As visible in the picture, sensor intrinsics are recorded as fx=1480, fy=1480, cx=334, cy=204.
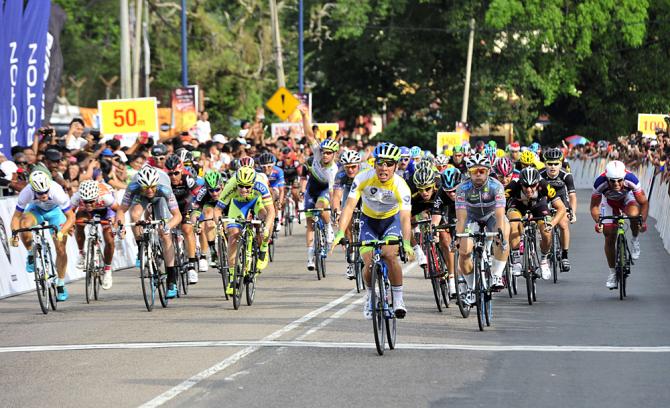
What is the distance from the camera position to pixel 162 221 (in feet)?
57.6

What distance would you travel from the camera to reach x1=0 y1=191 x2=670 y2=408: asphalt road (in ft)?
34.8

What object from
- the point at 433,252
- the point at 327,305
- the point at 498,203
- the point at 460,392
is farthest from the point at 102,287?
the point at 460,392

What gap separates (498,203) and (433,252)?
1.54 metres

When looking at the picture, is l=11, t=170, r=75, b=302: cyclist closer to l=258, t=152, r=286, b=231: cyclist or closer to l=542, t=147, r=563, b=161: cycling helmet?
l=258, t=152, r=286, b=231: cyclist

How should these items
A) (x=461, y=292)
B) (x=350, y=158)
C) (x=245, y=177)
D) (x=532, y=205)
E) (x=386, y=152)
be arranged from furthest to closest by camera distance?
1. (x=350, y=158)
2. (x=532, y=205)
3. (x=245, y=177)
4. (x=461, y=292)
5. (x=386, y=152)

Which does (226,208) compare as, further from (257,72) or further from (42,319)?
(257,72)

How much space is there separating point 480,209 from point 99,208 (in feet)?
18.8

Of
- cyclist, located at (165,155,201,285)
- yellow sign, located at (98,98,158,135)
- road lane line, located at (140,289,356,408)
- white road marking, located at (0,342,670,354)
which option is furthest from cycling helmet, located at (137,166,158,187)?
yellow sign, located at (98,98,158,135)

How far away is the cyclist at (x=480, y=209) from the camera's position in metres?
15.1

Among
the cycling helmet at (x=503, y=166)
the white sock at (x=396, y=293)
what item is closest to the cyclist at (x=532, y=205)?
the cycling helmet at (x=503, y=166)

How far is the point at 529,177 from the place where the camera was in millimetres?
18484

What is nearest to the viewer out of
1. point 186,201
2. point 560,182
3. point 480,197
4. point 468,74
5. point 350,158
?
point 480,197

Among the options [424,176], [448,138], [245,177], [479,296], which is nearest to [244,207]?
[245,177]

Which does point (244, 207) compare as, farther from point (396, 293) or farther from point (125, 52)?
point (125, 52)
